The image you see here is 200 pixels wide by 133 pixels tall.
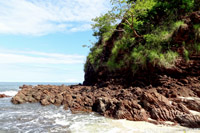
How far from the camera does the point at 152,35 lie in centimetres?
1404

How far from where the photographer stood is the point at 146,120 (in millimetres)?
8070

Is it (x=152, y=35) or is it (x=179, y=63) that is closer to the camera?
(x=179, y=63)

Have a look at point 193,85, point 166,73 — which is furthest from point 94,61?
point 193,85

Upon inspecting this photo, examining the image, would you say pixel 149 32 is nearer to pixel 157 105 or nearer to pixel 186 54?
pixel 186 54

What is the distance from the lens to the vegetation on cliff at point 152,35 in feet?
40.0

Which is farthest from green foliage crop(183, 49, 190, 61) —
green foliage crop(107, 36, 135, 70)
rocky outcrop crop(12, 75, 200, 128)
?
green foliage crop(107, 36, 135, 70)

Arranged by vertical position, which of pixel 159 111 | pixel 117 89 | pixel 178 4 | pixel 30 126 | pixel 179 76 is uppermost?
pixel 178 4

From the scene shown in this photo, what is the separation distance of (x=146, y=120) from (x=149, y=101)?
3.85 ft

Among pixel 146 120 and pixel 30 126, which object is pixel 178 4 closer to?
pixel 146 120

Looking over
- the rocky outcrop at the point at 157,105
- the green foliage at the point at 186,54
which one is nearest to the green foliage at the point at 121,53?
the rocky outcrop at the point at 157,105

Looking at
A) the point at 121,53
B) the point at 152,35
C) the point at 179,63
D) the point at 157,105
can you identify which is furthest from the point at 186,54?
the point at 121,53

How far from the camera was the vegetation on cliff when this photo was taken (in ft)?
40.0

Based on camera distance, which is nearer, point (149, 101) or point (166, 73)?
point (149, 101)

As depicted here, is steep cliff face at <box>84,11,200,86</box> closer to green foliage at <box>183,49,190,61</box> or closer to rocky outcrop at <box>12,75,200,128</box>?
green foliage at <box>183,49,190,61</box>
